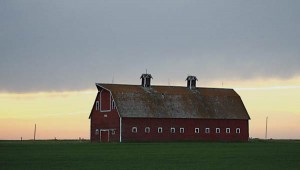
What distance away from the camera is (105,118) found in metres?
72.5

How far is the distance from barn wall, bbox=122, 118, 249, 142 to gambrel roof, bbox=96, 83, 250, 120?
0.59m

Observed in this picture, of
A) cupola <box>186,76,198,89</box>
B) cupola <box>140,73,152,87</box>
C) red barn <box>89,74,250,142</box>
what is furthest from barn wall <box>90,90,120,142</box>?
cupola <box>186,76,198,89</box>

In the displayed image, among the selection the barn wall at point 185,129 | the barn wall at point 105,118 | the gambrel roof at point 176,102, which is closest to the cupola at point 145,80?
the gambrel roof at point 176,102

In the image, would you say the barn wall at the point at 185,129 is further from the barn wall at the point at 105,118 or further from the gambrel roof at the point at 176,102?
the barn wall at the point at 105,118

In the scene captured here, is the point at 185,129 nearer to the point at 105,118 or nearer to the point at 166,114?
the point at 166,114

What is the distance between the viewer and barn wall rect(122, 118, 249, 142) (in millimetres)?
70250

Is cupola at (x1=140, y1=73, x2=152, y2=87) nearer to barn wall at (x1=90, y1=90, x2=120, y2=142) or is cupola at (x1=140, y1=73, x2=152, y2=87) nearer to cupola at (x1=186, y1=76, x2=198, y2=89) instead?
barn wall at (x1=90, y1=90, x2=120, y2=142)

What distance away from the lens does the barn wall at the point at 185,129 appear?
70.2 metres

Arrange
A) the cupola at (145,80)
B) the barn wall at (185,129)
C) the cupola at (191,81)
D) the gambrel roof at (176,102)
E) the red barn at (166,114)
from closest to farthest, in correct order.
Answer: the barn wall at (185,129) < the red barn at (166,114) < the gambrel roof at (176,102) < the cupola at (145,80) < the cupola at (191,81)

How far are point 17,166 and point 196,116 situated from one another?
4610cm

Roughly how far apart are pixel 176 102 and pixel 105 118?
347 inches

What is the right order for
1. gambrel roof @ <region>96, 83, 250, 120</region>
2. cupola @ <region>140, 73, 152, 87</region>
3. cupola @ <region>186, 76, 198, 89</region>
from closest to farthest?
gambrel roof @ <region>96, 83, 250, 120</region> → cupola @ <region>140, 73, 152, 87</region> → cupola @ <region>186, 76, 198, 89</region>

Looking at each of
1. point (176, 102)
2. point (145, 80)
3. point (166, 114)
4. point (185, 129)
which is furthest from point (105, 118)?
point (185, 129)


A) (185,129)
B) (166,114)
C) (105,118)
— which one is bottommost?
(185,129)
